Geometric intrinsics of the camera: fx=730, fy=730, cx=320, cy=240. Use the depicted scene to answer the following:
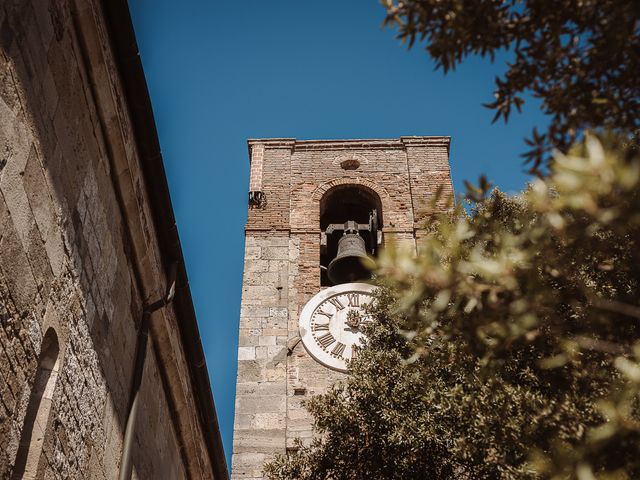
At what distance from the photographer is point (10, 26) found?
144 inches

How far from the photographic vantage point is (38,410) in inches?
158

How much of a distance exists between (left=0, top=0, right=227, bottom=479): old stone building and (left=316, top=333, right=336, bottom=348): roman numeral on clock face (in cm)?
545

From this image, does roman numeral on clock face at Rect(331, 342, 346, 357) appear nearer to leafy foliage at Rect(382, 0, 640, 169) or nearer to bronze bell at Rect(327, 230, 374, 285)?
bronze bell at Rect(327, 230, 374, 285)

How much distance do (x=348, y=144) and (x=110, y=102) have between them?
11513mm

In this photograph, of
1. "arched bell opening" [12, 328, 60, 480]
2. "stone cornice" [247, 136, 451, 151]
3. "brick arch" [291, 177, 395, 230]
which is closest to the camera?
"arched bell opening" [12, 328, 60, 480]

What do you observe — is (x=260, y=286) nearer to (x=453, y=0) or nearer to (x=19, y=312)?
(x=19, y=312)

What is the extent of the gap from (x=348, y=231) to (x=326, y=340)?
6.79ft

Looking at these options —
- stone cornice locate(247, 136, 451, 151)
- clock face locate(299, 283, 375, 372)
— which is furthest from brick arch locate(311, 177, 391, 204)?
clock face locate(299, 283, 375, 372)

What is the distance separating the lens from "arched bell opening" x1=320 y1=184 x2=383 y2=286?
12664mm

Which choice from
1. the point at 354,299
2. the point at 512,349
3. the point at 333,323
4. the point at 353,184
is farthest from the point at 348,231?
the point at 512,349

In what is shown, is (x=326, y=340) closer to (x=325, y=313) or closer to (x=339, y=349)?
(x=339, y=349)

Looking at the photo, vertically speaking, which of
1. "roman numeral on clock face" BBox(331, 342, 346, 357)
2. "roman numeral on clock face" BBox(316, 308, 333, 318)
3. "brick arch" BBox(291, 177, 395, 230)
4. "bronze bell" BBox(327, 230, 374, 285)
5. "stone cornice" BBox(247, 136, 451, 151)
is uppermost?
"stone cornice" BBox(247, 136, 451, 151)

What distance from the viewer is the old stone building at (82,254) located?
12.0ft

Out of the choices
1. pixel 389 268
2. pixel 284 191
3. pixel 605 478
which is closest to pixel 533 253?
pixel 389 268
